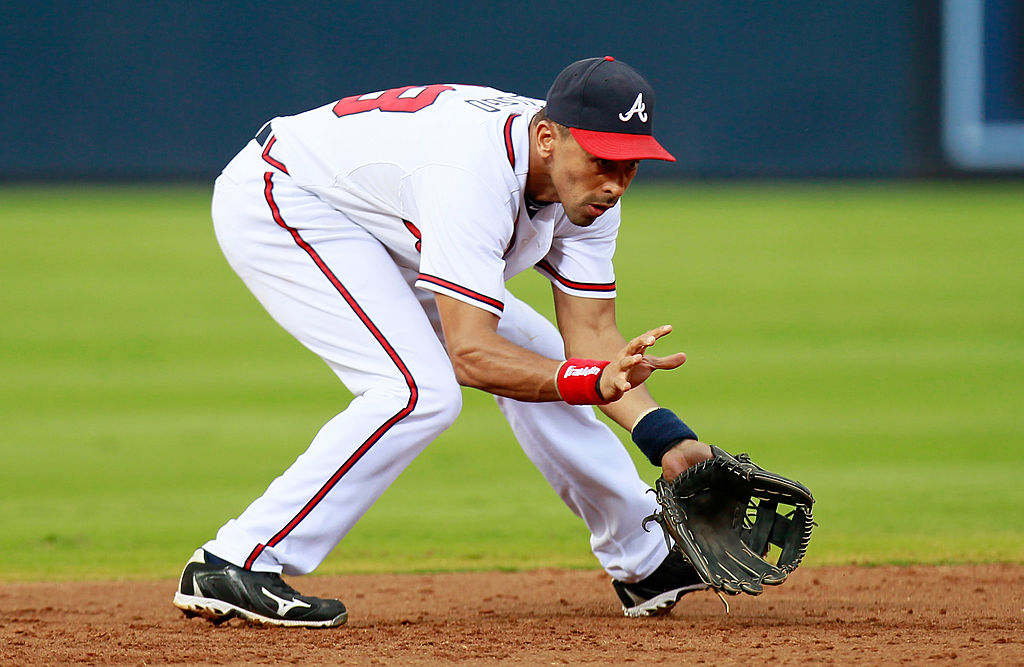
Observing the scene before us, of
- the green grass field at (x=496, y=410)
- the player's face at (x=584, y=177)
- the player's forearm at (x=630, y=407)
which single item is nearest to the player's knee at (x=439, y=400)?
the player's forearm at (x=630, y=407)

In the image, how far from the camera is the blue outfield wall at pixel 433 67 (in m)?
13.0

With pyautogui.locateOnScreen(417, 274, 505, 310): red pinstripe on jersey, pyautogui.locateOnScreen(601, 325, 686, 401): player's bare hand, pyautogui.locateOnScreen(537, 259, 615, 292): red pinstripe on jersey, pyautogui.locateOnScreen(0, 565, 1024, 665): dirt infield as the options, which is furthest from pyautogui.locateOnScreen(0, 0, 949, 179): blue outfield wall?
pyautogui.locateOnScreen(601, 325, 686, 401): player's bare hand

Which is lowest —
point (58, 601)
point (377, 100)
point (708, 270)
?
point (708, 270)

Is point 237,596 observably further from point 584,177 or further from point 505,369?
point 584,177

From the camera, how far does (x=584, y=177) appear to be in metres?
3.25

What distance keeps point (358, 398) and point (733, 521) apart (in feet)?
3.53

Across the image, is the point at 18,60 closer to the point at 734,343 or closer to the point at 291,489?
the point at 734,343

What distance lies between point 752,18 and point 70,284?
279 inches

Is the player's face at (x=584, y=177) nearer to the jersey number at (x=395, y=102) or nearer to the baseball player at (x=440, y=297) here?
the baseball player at (x=440, y=297)

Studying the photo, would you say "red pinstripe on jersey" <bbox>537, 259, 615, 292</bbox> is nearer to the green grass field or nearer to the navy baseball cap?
the navy baseball cap

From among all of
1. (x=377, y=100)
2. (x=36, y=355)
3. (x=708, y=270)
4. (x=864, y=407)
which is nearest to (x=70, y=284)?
(x=36, y=355)

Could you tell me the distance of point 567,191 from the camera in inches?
129

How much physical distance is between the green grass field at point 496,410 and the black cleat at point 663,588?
922 mm

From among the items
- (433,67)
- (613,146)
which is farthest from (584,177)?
(433,67)
